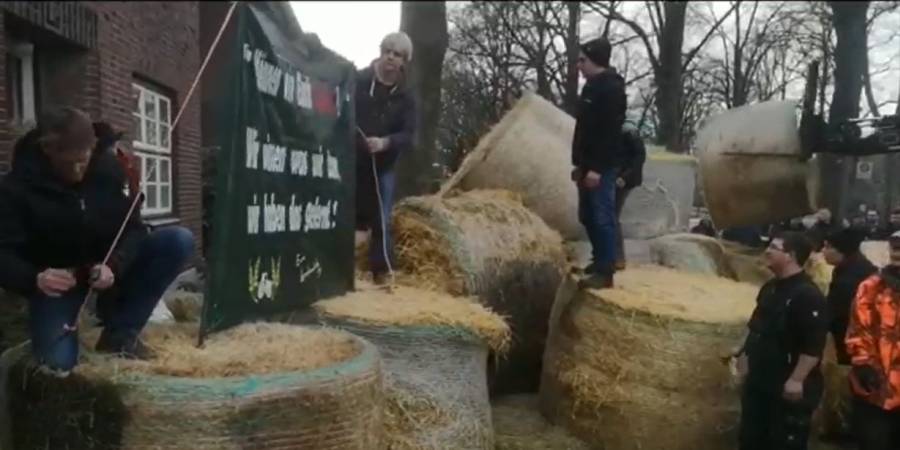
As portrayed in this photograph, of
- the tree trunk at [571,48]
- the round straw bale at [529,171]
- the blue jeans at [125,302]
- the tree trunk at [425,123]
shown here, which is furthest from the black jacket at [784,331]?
the tree trunk at [571,48]

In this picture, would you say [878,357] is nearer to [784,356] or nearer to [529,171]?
[784,356]

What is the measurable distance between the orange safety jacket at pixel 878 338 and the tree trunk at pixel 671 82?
367 inches

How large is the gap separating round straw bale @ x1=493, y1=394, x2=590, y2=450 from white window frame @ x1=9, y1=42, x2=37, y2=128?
2992mm

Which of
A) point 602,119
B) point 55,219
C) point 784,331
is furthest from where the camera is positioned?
point 602,119

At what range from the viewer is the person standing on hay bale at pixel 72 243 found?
315cm

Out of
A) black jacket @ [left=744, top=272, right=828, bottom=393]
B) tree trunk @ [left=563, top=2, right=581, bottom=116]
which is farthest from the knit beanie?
tree trunk @ [left=563, top=2, right=581, bottom=116]

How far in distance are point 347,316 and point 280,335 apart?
31.4 inches

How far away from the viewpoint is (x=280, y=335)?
3.78m

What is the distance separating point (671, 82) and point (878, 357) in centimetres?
1147

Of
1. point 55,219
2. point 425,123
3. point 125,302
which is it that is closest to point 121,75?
point 55,219

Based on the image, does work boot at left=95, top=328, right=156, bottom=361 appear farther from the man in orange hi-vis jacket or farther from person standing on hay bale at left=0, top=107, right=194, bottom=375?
the man in orange hi-vis jacket

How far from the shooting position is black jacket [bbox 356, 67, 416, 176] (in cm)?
575

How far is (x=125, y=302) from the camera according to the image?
139 inches

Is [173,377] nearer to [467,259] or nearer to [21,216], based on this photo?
[21,216]
